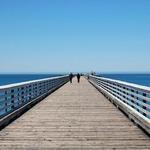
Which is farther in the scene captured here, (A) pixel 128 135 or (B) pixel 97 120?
(B) pixel 97 120

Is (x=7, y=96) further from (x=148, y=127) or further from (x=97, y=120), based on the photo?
(x=148, y=127)

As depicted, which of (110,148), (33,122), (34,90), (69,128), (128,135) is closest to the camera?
(110,148)

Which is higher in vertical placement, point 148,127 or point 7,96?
point 7,96

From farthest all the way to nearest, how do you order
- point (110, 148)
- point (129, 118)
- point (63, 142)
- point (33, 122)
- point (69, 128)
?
point (129, 118) → point (33, 122) → point (69, 128) → point (63, 142) → point (110, 148)

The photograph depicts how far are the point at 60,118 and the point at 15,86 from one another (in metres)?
2.03

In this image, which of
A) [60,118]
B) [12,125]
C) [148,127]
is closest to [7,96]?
[12,125]

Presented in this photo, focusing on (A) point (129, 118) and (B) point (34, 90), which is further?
(B) point (34, 90)

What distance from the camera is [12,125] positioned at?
1166 centimetres

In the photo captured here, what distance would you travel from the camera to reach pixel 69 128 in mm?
11086

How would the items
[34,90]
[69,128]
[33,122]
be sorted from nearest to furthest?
1. [69,128]
2. [33,122]
3. [34,90]

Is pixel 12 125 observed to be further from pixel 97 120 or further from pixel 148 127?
pixel 148 127

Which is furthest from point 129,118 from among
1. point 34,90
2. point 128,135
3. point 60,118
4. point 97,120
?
point 34,90

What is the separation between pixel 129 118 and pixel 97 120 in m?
1.19

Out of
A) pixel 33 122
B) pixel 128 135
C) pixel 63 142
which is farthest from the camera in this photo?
pixel 33 122
